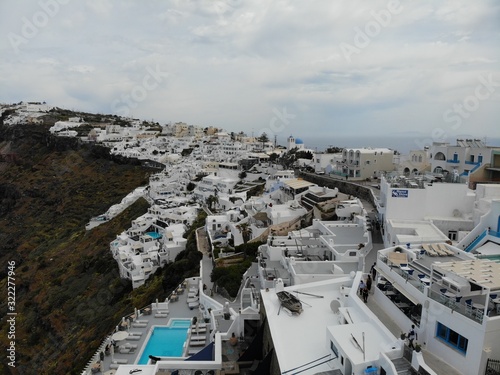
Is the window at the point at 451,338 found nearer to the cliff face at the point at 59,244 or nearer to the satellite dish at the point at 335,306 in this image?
the satellite dish at the point at 335,306

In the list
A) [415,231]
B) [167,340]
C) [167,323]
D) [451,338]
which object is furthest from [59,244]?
[451,338]

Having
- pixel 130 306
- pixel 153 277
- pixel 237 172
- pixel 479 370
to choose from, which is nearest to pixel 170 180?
pixel 237 172

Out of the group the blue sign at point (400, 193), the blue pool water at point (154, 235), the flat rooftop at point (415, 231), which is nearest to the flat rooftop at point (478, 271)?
the flat rooftop at point (415, 231)

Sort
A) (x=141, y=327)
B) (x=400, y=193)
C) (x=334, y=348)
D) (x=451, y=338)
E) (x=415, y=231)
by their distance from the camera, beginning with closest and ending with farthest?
(x=451, y=338) → (x=334, y=348) → (x=415, y=231) → (x=400, y=193) → (x=141, y=327)

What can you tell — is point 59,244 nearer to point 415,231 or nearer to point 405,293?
point 415,231

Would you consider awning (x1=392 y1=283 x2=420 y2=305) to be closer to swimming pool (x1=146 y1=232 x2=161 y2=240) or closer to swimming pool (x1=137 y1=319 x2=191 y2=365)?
swimming pool (x1=137 y1=319 x2=191 y2=365)

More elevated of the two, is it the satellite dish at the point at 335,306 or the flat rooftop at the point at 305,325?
the satellite dish at the point at 335,306
